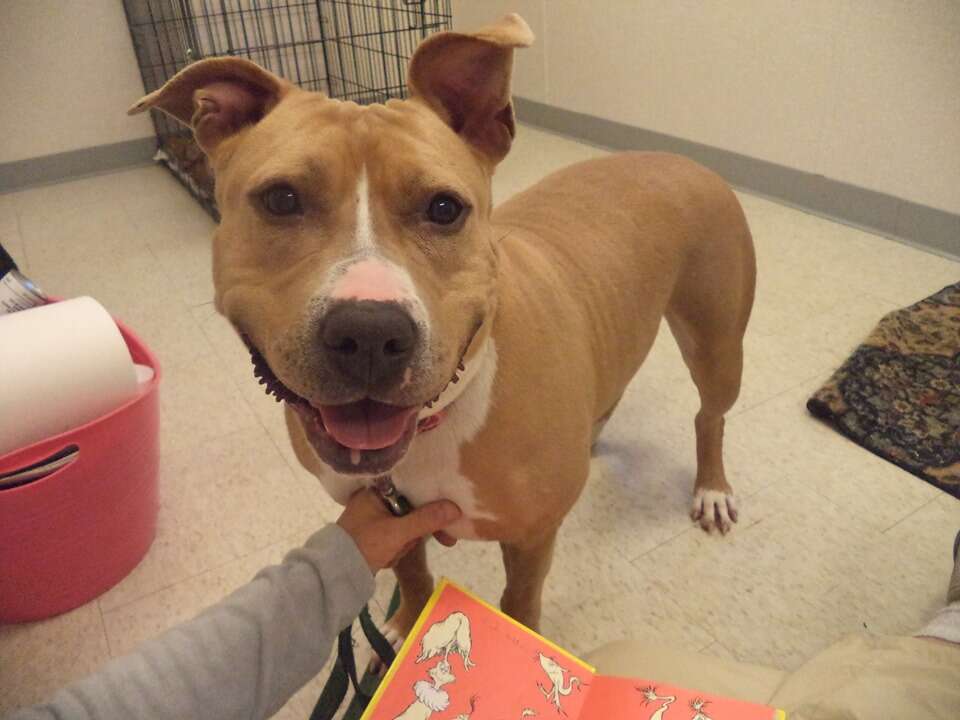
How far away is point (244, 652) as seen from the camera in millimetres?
1028

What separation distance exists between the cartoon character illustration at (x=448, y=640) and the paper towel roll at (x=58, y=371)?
87 cm

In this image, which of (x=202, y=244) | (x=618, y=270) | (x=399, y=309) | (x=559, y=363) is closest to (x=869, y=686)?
(x=559, y=363)

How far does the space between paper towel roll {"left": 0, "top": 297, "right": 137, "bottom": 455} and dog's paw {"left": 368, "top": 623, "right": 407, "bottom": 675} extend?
0.73 meters

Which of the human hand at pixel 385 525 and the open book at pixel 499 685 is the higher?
the human hand at pixel 385 525

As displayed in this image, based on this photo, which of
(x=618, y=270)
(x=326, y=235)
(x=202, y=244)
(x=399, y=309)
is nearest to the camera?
(x=399, y=309)

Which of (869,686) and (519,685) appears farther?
(869,686)

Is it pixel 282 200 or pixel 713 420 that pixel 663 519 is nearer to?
Result: pixel 713 420

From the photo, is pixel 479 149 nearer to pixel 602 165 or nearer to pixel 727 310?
pixel 602 165

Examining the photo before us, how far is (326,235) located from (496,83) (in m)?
0.39

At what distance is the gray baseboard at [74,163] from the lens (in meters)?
4.23

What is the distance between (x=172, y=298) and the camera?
292cm

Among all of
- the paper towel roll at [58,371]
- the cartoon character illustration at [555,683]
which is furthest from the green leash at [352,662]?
the paper towel roll at [58,371]

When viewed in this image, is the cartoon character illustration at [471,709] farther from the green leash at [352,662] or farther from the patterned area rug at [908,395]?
the patterned area rug at [908,395]

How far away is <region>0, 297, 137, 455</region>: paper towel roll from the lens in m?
1.41
